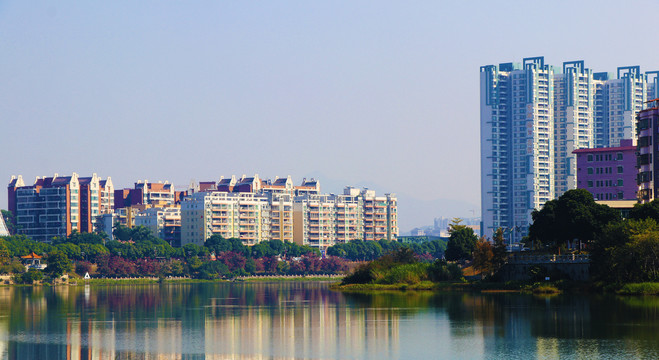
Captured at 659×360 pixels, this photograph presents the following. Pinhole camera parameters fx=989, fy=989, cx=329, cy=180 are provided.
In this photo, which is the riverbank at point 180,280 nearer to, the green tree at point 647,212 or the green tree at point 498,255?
the green tree at point 498,255

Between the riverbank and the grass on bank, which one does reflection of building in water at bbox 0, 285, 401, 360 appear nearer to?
the grass on bank

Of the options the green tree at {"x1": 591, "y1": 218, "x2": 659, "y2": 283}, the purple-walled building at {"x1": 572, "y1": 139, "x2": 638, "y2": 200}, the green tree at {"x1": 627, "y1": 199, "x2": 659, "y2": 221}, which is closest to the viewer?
the green tree at {"x1": 591, "y1": 218, "x2": 659, "y2": 283}

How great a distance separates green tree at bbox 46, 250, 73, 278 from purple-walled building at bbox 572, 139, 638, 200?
8009 cm

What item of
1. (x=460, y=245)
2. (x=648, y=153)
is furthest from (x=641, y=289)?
(x=460, y=245)

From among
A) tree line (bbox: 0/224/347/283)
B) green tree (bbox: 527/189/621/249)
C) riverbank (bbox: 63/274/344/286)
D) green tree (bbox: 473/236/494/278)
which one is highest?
green tree (bbox: 527/189/621/249)

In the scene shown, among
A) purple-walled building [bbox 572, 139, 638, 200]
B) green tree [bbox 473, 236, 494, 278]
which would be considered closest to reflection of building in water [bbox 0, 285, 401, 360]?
green tree [bbox 473, 236, 494, 278]

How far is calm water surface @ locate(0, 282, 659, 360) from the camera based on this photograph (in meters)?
37.4

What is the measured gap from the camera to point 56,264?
504ft

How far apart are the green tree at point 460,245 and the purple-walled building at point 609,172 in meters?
29.4

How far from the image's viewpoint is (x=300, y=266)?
19500 cm

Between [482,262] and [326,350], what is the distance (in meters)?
45.4

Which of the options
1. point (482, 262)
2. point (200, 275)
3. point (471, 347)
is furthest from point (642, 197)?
point (200, 275)

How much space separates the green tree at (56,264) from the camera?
15400cm

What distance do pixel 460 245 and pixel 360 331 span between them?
169 ft
